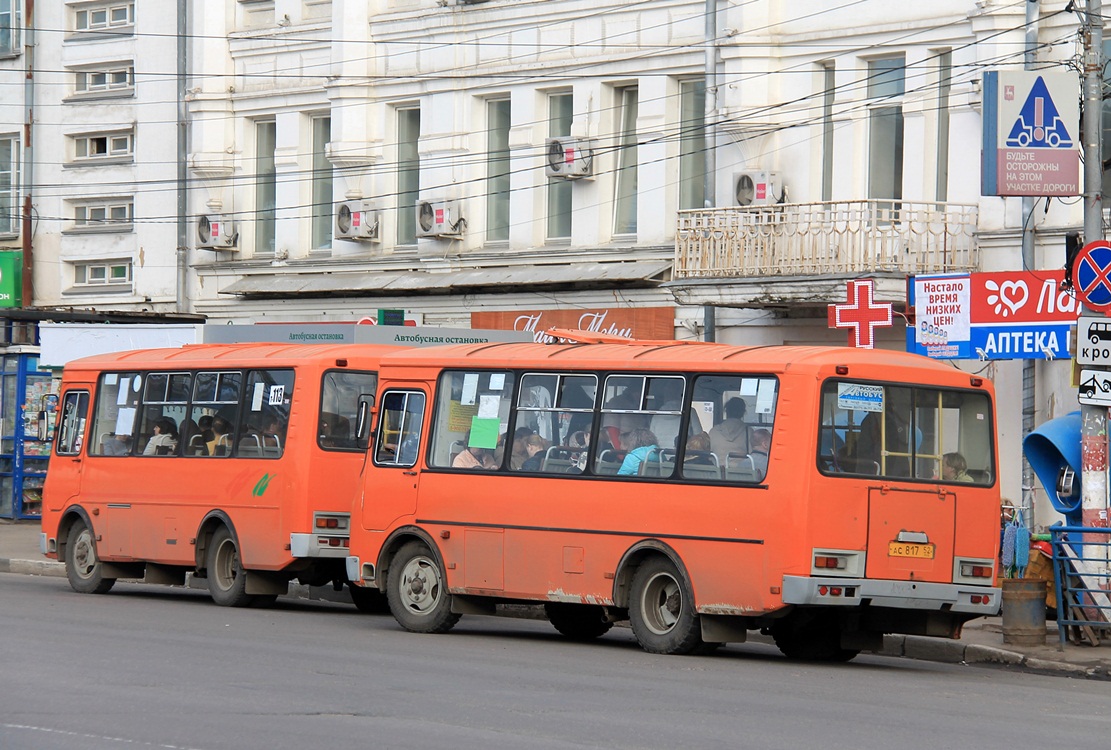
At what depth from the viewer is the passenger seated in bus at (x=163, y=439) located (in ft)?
69.6

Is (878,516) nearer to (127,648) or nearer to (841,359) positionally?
(841,359)

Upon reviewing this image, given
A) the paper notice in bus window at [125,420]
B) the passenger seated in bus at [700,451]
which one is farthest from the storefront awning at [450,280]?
the passenger seated in bus at [700,451]

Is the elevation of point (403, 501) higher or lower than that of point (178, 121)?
lower

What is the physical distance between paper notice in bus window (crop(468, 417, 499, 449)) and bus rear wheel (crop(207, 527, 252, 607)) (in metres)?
3.99

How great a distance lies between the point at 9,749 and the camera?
31.2 feet

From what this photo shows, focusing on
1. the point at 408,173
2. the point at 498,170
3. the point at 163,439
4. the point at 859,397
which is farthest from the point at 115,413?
the point at 408,173

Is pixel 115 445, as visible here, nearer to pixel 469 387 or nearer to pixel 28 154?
pixel 469 387

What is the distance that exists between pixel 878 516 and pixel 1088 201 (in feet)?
14.1

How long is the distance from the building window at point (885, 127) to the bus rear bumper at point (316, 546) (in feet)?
37.4

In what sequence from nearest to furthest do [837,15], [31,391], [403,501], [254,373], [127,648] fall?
[127,648], [403,501], [254,373], [837,15], [31,391]

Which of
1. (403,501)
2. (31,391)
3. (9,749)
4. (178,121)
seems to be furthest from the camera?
(178,121)

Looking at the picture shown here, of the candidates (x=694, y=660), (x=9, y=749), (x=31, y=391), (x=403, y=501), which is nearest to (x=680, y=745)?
(x=9, y=749)

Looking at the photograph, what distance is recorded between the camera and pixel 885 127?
89.4 ft

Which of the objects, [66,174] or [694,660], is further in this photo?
[66,174]
